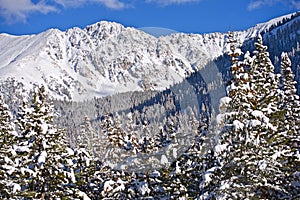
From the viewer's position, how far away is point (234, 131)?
15.7 m

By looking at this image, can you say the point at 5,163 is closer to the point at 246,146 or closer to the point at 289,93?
the point at 246,146

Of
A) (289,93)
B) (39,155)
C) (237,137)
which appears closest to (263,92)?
(237,137)

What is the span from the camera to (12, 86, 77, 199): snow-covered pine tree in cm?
1848

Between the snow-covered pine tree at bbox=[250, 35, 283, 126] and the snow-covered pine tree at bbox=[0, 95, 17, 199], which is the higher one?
the snow-covered pine tree at bbox=[250, 35, 283, 126]

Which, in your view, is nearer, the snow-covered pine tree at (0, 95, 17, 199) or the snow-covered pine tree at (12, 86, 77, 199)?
the snow-covered pine tree at (12, 86, 77, 199)

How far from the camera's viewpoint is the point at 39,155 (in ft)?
60.4

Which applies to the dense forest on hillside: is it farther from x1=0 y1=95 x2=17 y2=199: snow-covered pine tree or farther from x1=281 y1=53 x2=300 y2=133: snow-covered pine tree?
x1=281 y1=53 x2=300 y2=133: snow-covered pine tree

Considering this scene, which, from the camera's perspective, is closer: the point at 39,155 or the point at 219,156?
the point at 219,156

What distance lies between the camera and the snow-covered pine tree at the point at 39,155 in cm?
1848

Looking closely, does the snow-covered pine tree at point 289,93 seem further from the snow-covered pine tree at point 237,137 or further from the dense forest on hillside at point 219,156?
the snow-covered pine tree at point 237,137

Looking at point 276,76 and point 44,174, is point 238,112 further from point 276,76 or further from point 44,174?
point 44,174

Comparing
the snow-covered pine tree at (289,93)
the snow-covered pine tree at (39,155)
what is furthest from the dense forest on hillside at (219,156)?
the snow-covered pine tree at (289,93)

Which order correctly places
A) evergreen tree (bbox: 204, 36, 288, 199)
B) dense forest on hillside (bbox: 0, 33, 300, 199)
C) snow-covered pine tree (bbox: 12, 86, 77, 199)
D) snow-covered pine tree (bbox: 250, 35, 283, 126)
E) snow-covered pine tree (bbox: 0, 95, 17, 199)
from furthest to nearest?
snow-covered pine tree (bbox: 0, 95, 17, 199), snow-covered pine tree (bbox: 12, 86, 77, 199), snow-covered pine tree (bbox: 250, 35, 283, 126), dense forest on hillside (bbox: 0, 33, 300, 199), evergreen tree (bbox: 204, 36, 288, 199)

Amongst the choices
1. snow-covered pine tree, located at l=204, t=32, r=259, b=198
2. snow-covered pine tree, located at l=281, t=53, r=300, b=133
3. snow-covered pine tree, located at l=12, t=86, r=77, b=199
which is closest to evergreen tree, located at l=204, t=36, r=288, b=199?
snow-covered pine tree, located at l=204, t=32, r=259, b=198
